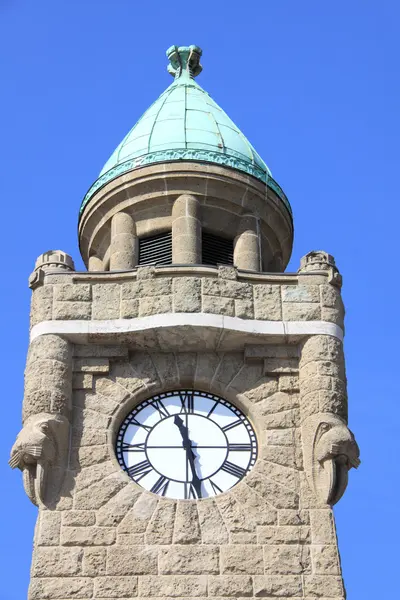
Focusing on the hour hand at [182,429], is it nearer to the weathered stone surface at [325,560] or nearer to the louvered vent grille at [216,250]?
the weathered stone surface at [325,560]

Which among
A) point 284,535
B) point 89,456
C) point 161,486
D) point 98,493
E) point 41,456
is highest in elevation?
point 89,456

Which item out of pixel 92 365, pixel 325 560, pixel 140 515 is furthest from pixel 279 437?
pixel 92 365

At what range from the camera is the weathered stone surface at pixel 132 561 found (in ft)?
81.2

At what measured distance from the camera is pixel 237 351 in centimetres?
2750

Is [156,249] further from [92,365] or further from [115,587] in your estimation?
[115,587]

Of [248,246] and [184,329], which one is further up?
[248,246]

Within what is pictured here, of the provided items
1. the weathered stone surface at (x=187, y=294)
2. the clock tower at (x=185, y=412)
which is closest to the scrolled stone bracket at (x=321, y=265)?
the clock tower at (x=185, y=412)

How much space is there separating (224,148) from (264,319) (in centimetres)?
431

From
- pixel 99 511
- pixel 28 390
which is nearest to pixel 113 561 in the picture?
pixel 99 511

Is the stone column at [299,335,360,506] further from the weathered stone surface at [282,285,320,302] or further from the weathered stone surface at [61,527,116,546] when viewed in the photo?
the weathered stone surface at [61,527,116,546]

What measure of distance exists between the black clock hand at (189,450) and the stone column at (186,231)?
124 inches

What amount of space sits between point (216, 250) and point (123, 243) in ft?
5.10

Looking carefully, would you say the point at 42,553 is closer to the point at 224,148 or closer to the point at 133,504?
the point at 133,504

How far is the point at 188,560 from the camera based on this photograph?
24.9 m
